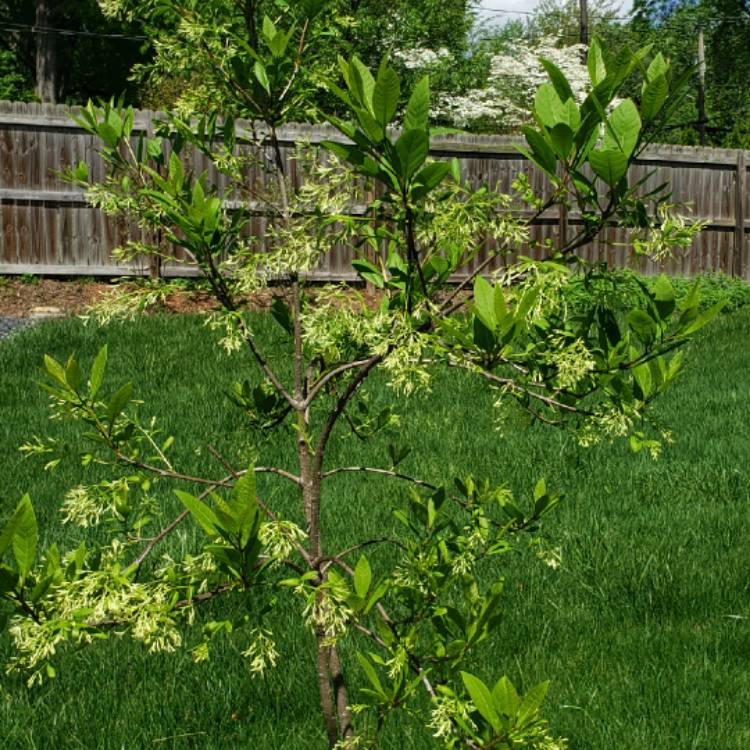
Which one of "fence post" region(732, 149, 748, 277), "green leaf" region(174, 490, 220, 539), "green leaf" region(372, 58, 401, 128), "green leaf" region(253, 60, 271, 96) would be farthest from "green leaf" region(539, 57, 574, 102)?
"fence post" region(732, 149, 748, 277)

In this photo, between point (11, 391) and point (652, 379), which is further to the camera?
point (11, 391)

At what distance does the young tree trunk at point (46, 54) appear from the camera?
2723 cm

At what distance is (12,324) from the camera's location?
33.5 feet

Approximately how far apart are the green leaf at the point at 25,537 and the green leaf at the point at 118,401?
33 centimetres

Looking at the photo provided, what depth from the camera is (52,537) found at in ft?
15.3

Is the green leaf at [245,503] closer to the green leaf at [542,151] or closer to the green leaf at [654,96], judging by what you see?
the green leaf at [542,151]

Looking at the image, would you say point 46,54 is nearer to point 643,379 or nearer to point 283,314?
point 283,314

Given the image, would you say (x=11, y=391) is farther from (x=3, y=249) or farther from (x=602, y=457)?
(x=3, y=249)

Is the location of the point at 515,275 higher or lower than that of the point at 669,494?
higher

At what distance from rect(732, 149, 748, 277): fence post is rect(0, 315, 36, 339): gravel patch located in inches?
427

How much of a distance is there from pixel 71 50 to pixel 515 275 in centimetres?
3508

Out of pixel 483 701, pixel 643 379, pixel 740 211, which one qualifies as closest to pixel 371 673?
pixel 483 701

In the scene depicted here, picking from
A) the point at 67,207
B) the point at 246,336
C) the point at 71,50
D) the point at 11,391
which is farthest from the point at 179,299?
the point at 71,50

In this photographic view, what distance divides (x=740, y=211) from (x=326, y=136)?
24.5ft
